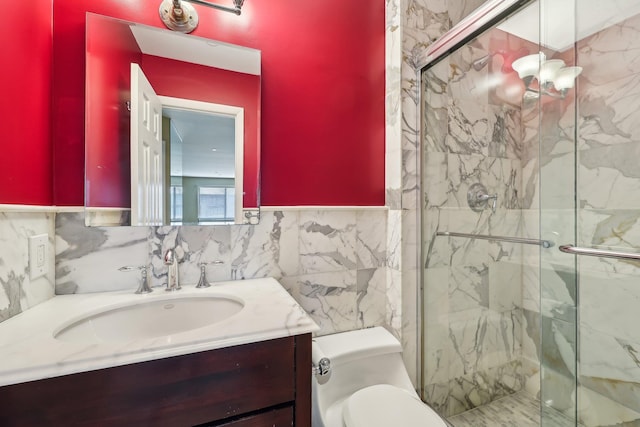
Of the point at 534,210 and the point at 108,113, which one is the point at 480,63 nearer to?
the point at 534,210

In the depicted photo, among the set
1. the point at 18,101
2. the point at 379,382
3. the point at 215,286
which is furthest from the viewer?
the point at 379,382

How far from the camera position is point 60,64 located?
38.7 inches

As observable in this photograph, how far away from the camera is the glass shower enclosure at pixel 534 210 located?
1.19 metres

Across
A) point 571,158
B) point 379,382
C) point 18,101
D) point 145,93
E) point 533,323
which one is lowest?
point 379,382

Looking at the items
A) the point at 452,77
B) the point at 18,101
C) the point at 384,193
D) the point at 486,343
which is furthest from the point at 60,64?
the point at 486,343

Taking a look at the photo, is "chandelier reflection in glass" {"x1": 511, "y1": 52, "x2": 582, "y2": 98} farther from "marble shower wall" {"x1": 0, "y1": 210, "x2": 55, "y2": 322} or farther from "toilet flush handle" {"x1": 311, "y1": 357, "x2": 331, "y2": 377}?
"marble shower wall" {"x1": 0, "y1": 210, "x2": 55, "y2": 322}

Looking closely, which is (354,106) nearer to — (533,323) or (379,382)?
(379,382)

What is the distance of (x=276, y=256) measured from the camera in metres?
1.25

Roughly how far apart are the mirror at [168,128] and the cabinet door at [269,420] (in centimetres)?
69

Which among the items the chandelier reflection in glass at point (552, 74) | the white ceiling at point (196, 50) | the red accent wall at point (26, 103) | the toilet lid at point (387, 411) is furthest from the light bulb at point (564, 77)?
the red accent wall at point (26, 103)

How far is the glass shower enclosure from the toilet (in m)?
0.29

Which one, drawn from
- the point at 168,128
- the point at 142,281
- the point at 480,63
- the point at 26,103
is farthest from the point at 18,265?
the point at 480,63

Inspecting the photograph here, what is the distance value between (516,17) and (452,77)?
329mm

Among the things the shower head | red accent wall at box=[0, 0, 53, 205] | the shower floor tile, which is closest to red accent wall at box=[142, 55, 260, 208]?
red accent wall at box=[0, 0, 53, 205]
